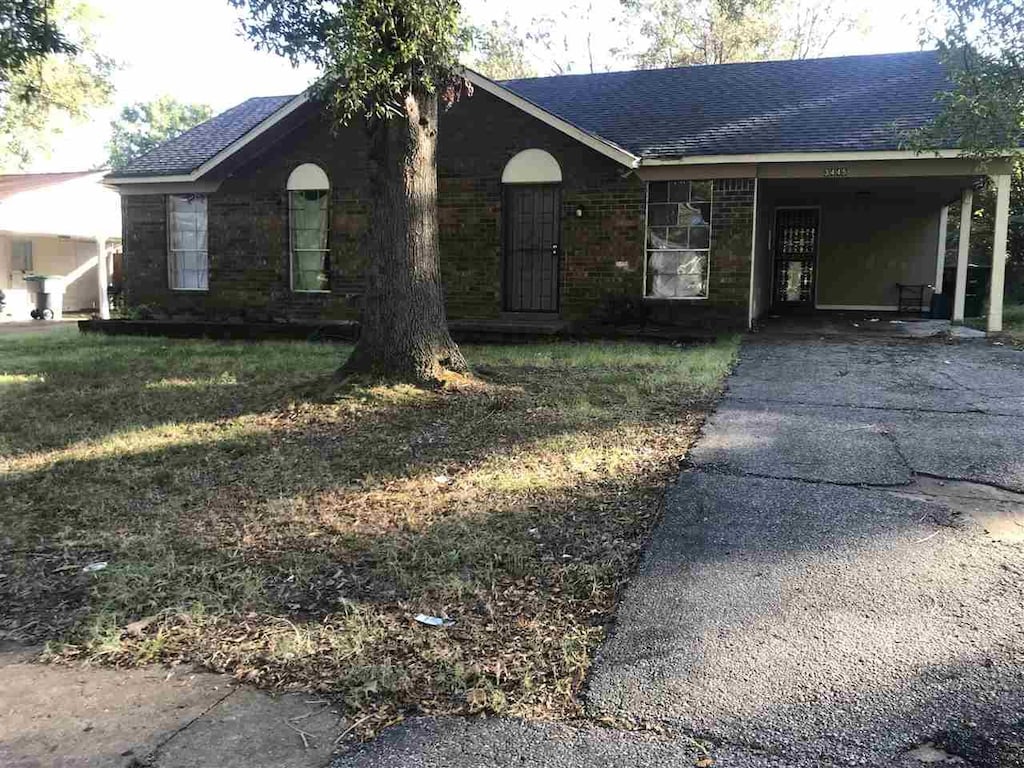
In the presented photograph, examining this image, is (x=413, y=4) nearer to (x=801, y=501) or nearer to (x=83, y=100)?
(x=801, y=501)

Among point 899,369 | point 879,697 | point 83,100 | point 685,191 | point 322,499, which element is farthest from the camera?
point 83,100

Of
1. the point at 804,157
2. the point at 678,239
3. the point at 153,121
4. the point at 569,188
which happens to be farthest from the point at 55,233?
the point at 153,121

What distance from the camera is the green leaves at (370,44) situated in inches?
286

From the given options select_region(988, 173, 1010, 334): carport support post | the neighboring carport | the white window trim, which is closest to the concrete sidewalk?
the neighboring carport

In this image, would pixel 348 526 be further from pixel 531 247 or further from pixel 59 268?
pixel 59 268

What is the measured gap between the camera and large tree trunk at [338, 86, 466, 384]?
8.06 m

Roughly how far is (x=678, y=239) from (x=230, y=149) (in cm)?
807

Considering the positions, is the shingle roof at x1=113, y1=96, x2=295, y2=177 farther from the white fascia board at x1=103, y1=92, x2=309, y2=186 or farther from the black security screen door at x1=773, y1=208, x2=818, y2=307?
the black security screen door at x1=773, y1=208, x2=818, y2=307

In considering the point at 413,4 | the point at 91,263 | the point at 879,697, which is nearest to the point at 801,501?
the point at 879,697

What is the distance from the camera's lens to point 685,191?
528 inches

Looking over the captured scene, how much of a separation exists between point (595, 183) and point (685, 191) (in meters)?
1.49

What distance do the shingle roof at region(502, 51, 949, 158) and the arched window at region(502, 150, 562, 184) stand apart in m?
1.04

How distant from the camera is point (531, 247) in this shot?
14375 millimetres

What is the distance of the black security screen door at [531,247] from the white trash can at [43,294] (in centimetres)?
1499
